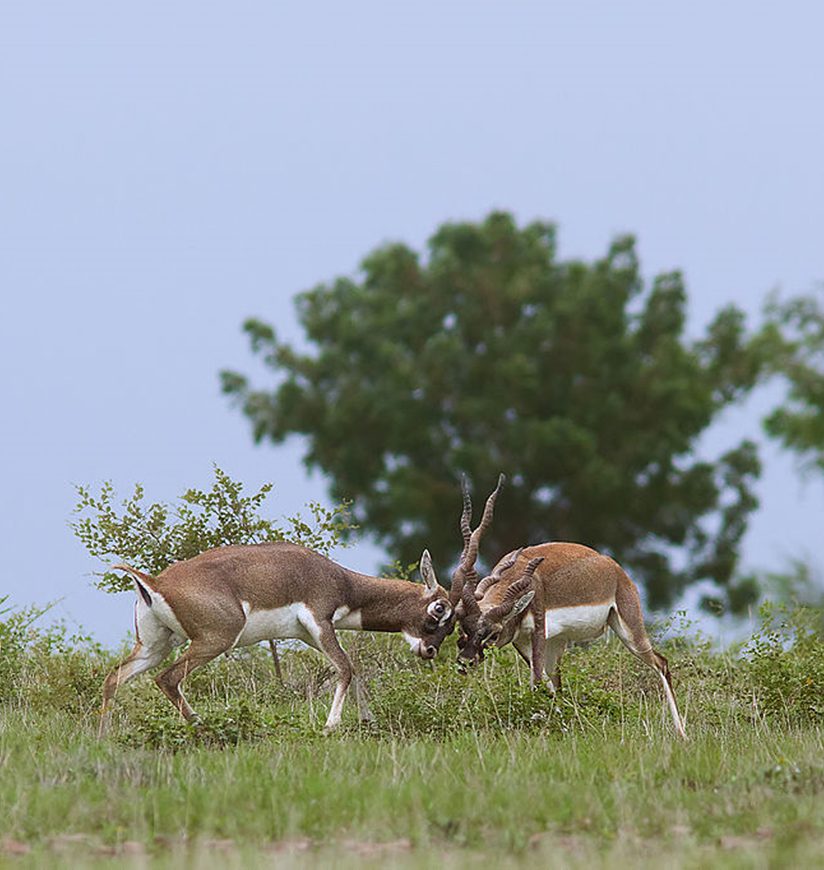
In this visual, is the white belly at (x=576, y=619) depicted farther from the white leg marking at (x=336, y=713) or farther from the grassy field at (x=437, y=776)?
the white leg marking at (x=336, y=713)

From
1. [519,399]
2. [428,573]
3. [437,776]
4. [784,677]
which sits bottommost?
[437,776]

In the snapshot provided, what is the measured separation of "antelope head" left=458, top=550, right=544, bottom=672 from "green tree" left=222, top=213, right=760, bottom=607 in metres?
14.1

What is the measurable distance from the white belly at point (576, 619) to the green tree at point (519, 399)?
14.1 m

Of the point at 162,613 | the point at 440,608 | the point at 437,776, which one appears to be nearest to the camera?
the point at 437,776

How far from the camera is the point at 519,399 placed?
2902 centimetres

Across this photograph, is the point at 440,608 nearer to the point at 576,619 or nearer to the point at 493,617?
the point at 493,617

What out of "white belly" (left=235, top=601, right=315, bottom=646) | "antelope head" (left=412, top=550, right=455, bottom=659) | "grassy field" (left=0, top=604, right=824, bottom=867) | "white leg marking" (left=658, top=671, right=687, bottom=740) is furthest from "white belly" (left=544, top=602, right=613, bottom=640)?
"white belly" (left=235, top=601, right=315, bottom=646)

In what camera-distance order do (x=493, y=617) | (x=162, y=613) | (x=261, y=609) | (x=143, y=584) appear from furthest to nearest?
(x=493, y=617)
(x=261, y=609)
(x=162, y=613)
(x=143, y=584)

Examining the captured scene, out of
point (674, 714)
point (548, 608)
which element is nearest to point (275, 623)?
point (548, 608)

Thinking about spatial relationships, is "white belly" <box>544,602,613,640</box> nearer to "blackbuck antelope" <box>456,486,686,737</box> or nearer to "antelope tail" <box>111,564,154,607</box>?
"blackbuck antelope" <box>456,486,686,737</box>

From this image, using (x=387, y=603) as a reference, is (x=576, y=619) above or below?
below

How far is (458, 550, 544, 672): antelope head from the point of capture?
13.4 m

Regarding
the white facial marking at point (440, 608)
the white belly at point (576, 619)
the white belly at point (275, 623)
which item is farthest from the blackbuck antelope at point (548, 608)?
the white belly at point (275, 623)

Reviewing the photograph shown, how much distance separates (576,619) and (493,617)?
0.80m
